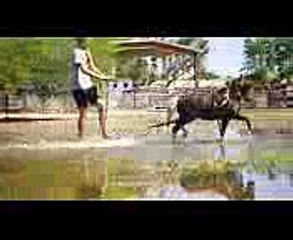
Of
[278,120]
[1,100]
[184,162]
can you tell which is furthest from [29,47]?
[278,120]

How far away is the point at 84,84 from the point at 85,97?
2.8 inches

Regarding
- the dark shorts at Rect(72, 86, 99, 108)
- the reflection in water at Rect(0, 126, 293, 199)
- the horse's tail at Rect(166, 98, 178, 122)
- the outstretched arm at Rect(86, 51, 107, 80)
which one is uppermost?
the outstretched arm at Rect(86, 51, 107, 80)

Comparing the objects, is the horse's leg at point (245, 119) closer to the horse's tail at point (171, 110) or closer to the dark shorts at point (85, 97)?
the horse's tail at point (171, 110)

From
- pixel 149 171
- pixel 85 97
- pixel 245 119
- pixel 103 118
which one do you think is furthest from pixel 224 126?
pixel 85 97

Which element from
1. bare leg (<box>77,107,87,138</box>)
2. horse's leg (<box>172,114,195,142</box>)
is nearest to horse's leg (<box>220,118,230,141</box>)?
horse's leg (<box>172,114,195,142</box>)

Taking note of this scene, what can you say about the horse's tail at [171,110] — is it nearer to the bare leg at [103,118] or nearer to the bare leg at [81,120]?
the bare leg at [103,118]

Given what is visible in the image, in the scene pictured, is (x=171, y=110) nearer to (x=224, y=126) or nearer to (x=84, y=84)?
(x=224, y=126)

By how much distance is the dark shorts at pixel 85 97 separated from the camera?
5.55 m

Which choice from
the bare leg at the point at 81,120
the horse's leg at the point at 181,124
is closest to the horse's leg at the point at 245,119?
the horse's leg at the point at 181,124

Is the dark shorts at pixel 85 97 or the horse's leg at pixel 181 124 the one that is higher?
the dark shorts at pixel 85 97

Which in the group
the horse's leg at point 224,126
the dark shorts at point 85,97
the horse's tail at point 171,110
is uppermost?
the dark shorts at point 85,97

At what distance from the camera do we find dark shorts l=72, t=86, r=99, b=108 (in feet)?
18.2

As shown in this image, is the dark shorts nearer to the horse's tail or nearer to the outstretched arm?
the outstretched arm

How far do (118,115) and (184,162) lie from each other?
1.45 ft
